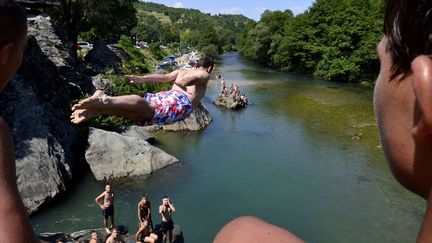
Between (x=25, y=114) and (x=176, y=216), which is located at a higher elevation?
(x=25, y=114)

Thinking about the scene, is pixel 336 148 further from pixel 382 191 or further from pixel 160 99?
pixel 160 99

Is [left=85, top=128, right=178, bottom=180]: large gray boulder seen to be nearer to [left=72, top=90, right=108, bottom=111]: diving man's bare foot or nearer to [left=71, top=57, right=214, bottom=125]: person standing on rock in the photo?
[left=71, top=57, right=214, bottom=125]: person standing on rock

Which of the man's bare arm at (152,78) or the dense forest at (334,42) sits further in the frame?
the dense forest at (334,42)

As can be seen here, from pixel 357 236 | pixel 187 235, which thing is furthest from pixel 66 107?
pixel 357 236

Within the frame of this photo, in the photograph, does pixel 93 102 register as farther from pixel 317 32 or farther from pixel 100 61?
pixel 317 32

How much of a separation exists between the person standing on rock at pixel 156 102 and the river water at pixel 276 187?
25.8 feet

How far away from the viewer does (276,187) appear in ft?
51.3

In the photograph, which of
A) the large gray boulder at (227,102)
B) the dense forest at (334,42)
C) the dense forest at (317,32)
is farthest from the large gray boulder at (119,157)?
the dense forest at (334,42)

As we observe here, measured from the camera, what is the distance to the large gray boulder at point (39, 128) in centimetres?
1314

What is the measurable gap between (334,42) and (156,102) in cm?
4224

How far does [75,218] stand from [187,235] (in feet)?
11.7

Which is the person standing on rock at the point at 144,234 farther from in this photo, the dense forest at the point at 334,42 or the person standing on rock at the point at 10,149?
the dense forest at the point at 334,42

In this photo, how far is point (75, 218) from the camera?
42.2ft

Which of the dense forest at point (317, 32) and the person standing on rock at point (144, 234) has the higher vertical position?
the dense forest at point (317, 32)
